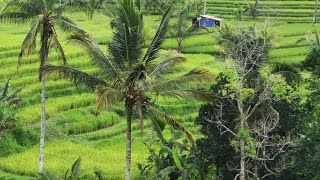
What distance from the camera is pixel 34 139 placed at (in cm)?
2356

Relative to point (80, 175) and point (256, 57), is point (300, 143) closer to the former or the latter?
point (256, 57)

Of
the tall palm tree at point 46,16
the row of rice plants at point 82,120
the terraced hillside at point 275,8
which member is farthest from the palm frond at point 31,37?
the terraced hillside at point 275,8

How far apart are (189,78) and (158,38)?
1.19m

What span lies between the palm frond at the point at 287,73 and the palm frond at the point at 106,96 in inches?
196

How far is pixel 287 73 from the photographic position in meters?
17.6

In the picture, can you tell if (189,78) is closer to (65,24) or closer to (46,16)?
(65,24)

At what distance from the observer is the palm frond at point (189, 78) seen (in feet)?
48.2

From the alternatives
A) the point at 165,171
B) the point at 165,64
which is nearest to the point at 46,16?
the point at 165,64

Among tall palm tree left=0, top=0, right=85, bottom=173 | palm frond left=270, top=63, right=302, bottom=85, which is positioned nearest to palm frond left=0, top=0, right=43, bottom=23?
tall palm tree left=0, top=0, right=85, bottom=173

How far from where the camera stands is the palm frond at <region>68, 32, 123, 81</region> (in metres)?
14.8

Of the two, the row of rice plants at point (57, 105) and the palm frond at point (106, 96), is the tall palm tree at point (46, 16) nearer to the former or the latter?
the palm frond at point (106, 96)

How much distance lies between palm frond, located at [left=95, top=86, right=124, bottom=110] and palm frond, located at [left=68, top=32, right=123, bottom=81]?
410mm

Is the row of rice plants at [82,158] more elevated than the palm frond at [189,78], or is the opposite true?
the palm frond at [189,78]

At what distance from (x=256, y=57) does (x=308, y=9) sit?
34.0 meters
